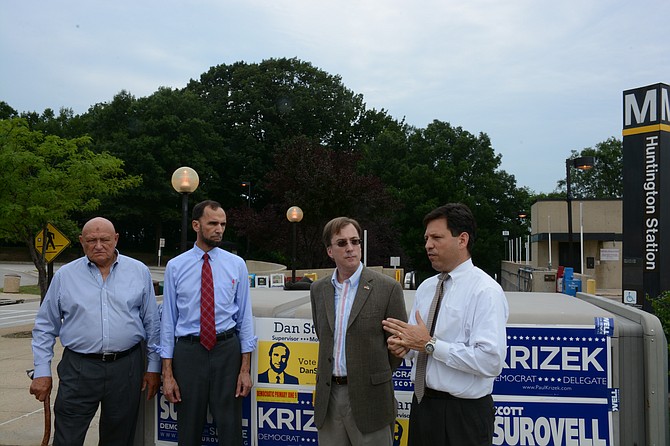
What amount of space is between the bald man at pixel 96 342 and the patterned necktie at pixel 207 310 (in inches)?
16.6

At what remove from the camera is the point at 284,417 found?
4.13 meters

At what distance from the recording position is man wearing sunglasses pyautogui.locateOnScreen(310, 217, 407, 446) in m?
3.13

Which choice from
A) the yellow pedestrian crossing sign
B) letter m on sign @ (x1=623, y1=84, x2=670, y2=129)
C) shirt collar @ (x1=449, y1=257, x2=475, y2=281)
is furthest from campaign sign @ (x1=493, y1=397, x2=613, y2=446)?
the yellow pedestrian crossing sign

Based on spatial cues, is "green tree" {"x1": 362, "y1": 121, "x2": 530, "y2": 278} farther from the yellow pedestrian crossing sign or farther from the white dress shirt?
the white dress shirt

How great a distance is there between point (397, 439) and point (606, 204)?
38118 mm

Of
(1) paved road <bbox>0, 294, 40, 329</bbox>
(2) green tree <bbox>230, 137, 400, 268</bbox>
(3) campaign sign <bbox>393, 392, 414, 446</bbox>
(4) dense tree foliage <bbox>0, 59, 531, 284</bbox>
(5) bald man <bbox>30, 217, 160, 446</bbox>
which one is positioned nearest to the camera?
(5) bald man <bbox>30, 217, 160, 446</bbox>

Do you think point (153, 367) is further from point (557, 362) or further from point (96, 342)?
point (557, 362)

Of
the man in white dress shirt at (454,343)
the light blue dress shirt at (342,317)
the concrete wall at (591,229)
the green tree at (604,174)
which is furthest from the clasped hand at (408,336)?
the green tree at (604,174)

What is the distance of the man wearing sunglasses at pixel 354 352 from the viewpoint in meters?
3.13

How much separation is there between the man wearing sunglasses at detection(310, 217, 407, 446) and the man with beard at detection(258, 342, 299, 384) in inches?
35.6

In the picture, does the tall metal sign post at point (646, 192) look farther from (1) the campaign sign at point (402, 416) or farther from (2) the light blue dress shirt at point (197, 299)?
(2) the light blue dress shirt at point (197, 299)

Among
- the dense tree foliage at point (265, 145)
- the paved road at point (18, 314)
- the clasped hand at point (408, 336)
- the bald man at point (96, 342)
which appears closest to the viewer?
the clasped hand at point (408, 336)

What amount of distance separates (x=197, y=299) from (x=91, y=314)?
70 cm

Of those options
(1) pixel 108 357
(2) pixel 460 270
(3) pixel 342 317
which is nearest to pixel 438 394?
(2) pixel 460 270
